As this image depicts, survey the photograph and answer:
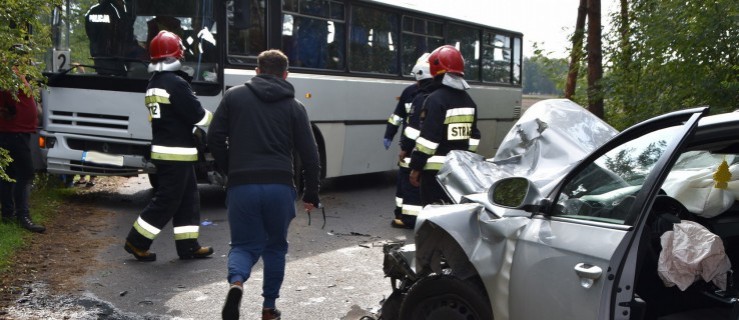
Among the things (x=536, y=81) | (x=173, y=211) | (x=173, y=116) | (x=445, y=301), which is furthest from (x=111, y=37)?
(x=536, y=81)

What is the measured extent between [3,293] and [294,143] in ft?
8.08

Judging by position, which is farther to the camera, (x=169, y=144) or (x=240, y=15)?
(x=240, y=15)

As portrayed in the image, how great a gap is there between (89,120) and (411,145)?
157 inches

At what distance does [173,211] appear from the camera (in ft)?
25.9

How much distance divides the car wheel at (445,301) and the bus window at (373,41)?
8370mm

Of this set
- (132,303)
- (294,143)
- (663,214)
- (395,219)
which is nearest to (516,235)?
(663,214)

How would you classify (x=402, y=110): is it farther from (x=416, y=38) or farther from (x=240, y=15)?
(x=416, y=38)

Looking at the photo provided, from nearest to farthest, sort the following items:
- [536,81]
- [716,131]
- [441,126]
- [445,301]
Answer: [716,131] → [445,301] → [441,126] → [536,81]

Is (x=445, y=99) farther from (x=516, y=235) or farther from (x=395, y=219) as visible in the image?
(x=516, y=235)

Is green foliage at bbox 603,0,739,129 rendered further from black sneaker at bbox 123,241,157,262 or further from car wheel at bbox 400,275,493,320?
black sneaker at bbox 123,241,157,262

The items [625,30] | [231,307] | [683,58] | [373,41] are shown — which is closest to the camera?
[231,307]

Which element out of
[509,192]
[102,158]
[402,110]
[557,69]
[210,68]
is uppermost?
[557,69]

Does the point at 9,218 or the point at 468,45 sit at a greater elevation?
the point at 468,45

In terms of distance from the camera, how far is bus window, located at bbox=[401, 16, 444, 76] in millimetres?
14305
